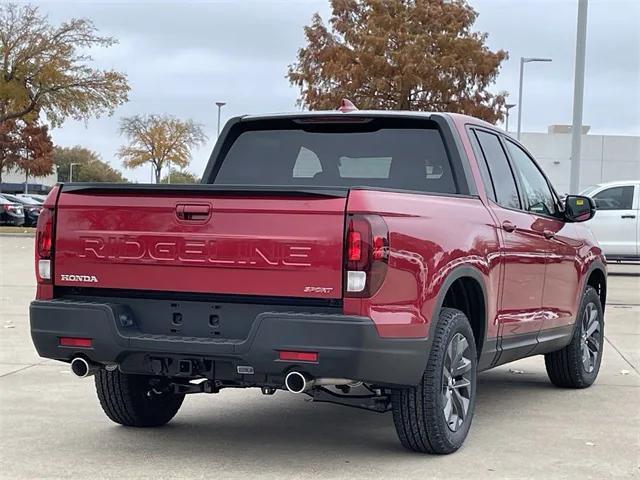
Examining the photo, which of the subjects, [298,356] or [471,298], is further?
[471,298]

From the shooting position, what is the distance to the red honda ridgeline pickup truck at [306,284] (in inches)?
198

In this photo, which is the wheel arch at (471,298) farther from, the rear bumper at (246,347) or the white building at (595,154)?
the white building at (595,154)

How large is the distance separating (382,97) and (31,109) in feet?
46.7

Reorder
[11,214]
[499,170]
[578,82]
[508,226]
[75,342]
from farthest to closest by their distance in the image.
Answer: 1. [11,214]
2. [578,82]
3. [499,170]
4. [508,226]
5. [75,342]

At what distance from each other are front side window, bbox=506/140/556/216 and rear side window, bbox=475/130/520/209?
0.19m

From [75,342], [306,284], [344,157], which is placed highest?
[344,157]

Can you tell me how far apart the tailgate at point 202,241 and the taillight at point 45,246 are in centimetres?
5

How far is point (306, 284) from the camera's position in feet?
16.6

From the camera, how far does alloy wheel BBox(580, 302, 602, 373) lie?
26.7 ft

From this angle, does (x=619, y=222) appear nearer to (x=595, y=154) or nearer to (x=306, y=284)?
(x=306, y=284)

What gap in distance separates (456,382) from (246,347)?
4.48 feet

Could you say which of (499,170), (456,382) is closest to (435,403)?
(456,382)

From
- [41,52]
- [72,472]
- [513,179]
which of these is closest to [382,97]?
[41,52]

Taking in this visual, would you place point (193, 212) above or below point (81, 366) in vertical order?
above
